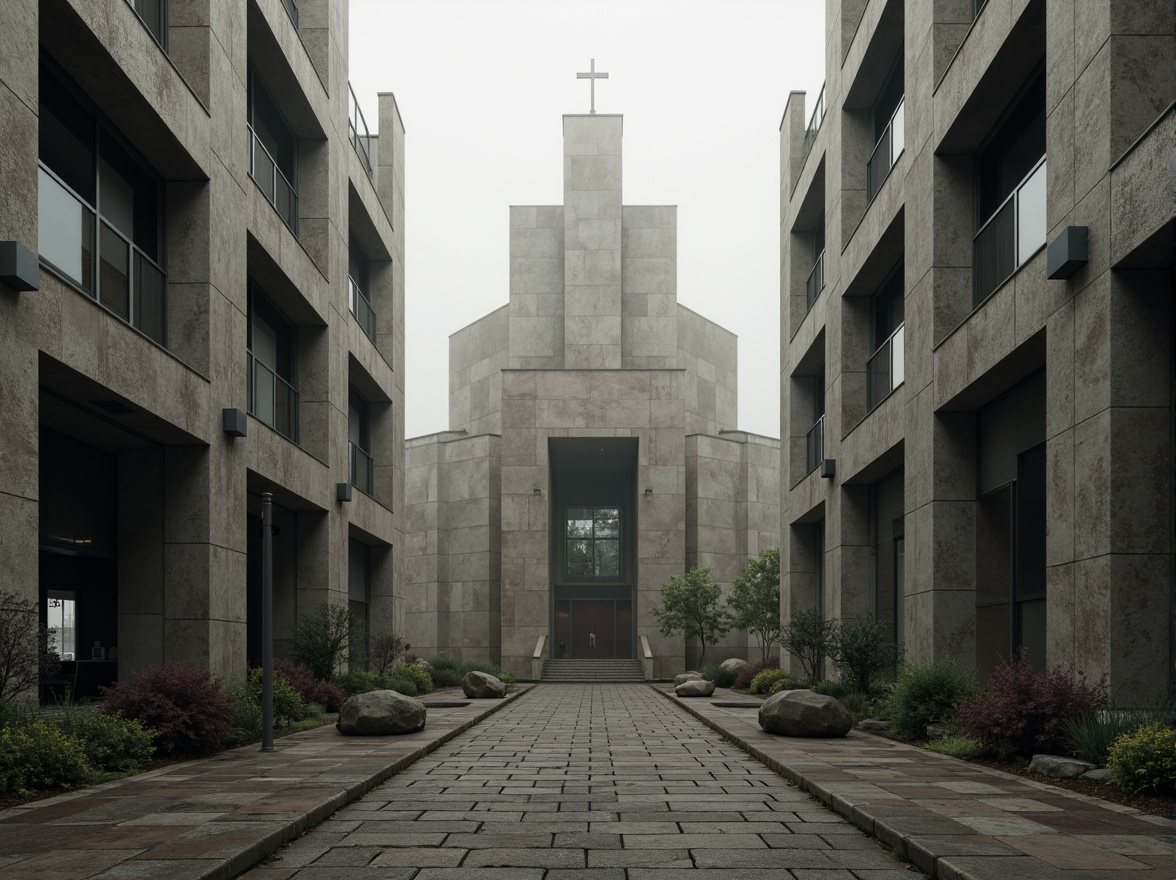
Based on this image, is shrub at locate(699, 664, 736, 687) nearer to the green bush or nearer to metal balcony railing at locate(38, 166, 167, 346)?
the green bush

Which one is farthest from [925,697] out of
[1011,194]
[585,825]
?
[585,825]

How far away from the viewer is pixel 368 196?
30859mm

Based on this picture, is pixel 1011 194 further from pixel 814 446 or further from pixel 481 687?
pixel 481 687

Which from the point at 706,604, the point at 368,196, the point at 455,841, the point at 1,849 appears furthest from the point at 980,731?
the point at 706,604

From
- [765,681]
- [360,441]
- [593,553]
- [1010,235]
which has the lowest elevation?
[765,681]

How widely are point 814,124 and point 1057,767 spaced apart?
2300 centimetres

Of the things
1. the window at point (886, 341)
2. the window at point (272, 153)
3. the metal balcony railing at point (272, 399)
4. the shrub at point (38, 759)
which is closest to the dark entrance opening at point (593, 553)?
the window at point (886, 341)

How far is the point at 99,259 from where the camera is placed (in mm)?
14867

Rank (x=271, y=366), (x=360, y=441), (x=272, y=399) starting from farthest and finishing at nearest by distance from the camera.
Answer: (x=360, y=441), (x=271, y=366), (x=272, y=399)

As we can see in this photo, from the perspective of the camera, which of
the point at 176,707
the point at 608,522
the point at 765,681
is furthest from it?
the point at 608,522

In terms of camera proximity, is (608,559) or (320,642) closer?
(320,642)

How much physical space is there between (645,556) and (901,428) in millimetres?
23935

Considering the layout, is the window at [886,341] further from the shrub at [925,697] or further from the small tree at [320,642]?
the small tree at [320,642]

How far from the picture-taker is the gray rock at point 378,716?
1589cm
